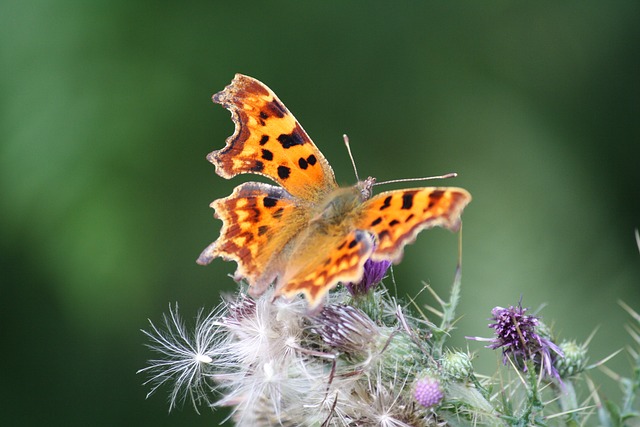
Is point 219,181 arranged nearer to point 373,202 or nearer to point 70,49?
point 70,49

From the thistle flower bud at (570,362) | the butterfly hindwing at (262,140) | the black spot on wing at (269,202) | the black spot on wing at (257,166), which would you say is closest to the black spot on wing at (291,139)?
the butterfly hindwing at (262,140)

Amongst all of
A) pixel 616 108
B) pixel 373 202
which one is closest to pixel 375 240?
pixel 373 202

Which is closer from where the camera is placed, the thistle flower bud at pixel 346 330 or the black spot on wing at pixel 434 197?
the black spot on wing at pixel 434 197

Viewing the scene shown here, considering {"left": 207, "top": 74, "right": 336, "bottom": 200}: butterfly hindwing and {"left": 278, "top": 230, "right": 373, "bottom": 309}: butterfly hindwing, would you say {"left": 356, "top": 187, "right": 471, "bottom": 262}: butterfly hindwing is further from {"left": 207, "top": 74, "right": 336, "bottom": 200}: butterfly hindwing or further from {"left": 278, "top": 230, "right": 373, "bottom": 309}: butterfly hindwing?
{"left": 207, "top": 74, "right": 336, "bottom": 200}: butterfly hindwing

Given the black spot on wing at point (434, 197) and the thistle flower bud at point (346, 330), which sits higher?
the black spot on wing at point (434, 197)

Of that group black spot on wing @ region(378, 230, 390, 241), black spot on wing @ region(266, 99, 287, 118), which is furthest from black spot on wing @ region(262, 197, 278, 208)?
black spot on wing @ region(378, 230, 390, 241)

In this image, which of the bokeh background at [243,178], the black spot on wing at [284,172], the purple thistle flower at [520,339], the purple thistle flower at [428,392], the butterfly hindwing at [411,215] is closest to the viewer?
the butterfly hindwing at [411,215]

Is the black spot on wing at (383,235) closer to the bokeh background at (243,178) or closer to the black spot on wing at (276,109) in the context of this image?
the black spot on wing at (276,109)

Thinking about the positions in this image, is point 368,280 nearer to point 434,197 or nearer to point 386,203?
point 386,203
